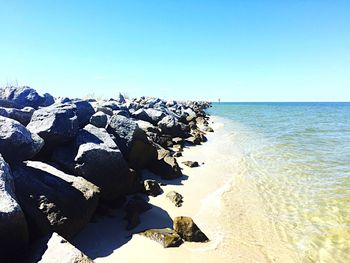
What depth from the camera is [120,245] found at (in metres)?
5.11

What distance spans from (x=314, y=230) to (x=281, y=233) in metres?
0.77

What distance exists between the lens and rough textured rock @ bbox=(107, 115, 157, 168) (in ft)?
Result: 25.9

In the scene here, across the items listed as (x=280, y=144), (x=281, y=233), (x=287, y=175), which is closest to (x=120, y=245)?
(x=281, y=233)

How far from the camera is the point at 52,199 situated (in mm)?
4734

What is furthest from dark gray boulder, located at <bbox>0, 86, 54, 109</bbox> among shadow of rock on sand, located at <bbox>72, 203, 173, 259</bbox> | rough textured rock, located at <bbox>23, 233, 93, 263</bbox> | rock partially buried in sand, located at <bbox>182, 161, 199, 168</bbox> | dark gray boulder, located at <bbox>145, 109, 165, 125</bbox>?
rough textured rock, located at <bbox>23, 233, 93, 263</bbox>

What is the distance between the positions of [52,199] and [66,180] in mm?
639

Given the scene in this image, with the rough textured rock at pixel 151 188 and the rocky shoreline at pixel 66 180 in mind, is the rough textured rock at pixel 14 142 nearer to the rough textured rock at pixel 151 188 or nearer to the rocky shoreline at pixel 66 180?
the rocky shoreline at pixel 66 180

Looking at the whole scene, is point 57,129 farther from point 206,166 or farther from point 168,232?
point 206,166

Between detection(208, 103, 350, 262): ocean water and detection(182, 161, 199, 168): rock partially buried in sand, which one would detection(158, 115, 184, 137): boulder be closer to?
detection(208, 103, 350, 262): ocean water

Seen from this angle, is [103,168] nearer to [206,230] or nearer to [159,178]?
[206,230]

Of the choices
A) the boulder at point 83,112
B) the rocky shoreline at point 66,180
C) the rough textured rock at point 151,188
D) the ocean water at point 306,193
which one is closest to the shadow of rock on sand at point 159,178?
the rocky shoreline at point 66,180

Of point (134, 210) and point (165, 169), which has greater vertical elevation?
point (165, 169)

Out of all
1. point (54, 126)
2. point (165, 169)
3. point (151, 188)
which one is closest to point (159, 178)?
point (165, 169)

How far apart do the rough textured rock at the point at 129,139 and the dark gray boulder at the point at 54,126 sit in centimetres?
142
